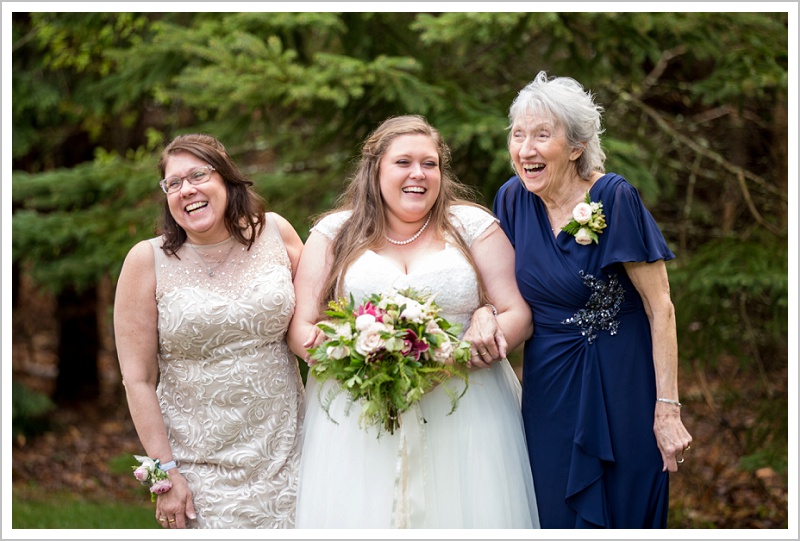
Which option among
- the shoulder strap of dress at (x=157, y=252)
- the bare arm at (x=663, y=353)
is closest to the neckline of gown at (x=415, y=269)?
the bare arm at (x=663, y=353)

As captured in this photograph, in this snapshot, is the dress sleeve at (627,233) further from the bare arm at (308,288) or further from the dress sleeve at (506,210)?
the bare arm at (308,288)

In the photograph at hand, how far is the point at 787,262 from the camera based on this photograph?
19.3 ft

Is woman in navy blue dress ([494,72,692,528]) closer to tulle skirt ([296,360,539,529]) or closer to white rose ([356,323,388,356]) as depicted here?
tulle skirt ([296,360,539,529])

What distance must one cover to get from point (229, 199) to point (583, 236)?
1.61 metres

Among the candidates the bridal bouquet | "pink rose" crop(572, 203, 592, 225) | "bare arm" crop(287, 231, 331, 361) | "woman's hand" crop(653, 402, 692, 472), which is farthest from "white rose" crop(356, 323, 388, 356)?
"woman's hand" crop(653, 402, 692, 472)

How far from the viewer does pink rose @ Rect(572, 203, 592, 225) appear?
12.1 ft

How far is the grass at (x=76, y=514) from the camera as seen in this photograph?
684cm

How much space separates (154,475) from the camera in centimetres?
379

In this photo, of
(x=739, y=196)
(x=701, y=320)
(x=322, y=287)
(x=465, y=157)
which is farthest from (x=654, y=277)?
(x=739, y=196)

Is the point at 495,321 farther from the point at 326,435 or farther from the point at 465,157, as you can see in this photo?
the point at 465,157

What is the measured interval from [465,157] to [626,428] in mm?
2787

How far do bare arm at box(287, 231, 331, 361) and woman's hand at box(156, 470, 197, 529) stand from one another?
0.79m

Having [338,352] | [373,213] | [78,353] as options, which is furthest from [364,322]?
[78,353]

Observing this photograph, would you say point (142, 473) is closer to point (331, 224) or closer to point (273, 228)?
point (273, 228)
